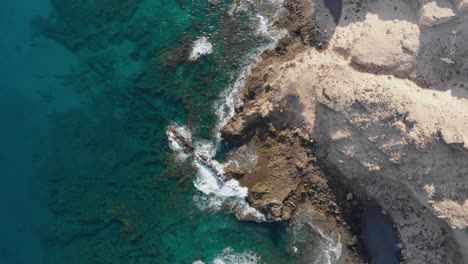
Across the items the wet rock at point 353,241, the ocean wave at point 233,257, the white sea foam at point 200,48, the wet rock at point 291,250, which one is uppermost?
the white sea foam at point 200,48

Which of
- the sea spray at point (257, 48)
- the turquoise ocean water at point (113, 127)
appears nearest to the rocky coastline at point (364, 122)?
the sea spray at point (257, 48)

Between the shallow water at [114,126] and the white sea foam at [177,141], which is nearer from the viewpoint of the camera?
the shallow water at [114,126]

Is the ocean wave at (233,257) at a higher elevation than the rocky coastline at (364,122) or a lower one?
lower

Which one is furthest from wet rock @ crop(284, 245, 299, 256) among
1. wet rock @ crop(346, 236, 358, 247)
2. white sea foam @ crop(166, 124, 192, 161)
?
white sea foam @ crop(166, 124, 192, 161)

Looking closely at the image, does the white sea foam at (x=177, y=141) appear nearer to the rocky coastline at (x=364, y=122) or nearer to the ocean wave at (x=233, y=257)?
the rocky coastline at (x=364, y=122)

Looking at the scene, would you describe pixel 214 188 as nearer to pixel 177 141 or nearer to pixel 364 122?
pixel 177 141

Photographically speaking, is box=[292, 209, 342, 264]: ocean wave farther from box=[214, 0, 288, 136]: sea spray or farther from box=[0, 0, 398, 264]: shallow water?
box=[214, 0, 288, 136]: sea spray

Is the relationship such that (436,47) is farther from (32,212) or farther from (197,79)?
(32,212)
